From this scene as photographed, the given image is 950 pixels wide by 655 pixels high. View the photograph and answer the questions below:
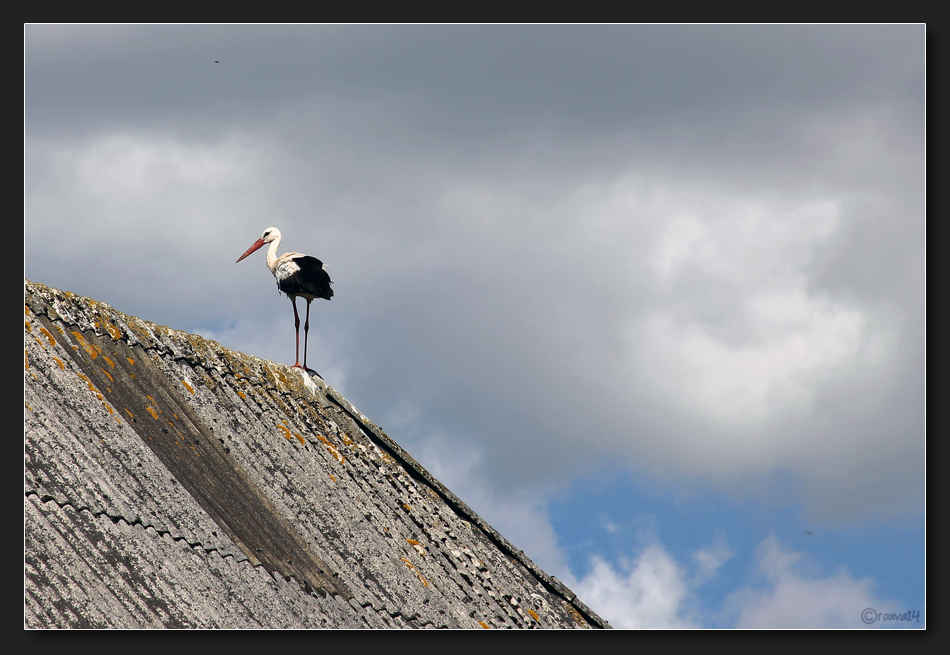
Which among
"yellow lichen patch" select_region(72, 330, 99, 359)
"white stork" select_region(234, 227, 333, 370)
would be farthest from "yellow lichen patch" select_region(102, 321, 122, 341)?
"white stork" select_region(234, 227, 333, 370)

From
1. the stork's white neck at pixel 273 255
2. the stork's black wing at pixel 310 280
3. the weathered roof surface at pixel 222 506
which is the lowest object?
the weathered roof surface at pixel 222 506

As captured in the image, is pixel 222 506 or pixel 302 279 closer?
pixel 222 506

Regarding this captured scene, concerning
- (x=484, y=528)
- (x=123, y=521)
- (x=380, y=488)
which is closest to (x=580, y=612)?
(x=484, y=528)

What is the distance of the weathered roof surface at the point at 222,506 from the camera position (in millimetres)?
6223

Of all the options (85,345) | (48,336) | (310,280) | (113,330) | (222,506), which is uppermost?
(310,280)

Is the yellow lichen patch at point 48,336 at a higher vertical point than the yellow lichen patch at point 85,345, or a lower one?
lower

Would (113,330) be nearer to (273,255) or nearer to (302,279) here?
(302,279)

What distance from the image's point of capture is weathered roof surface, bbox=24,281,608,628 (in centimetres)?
622

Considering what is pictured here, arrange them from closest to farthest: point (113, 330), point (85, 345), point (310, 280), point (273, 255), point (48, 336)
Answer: point (48, 336), point (85, 345), point (113, 330), point (310, 280), point (273, 255)

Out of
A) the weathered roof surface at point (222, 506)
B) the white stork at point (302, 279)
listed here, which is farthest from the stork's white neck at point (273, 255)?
the weathered roof surface at point (222, 506)

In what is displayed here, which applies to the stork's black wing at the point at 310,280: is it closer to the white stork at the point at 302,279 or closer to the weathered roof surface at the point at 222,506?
the white stork at the point at 302,279

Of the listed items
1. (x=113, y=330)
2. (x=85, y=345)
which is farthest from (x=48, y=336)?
(x=113, y=330)

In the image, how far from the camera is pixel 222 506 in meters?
7.49

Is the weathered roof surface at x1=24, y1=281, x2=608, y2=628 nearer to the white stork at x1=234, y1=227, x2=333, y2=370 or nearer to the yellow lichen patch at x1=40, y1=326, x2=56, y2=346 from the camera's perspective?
the yellow lichen patch at x1=40, y1=326, x2=56, y2=346
